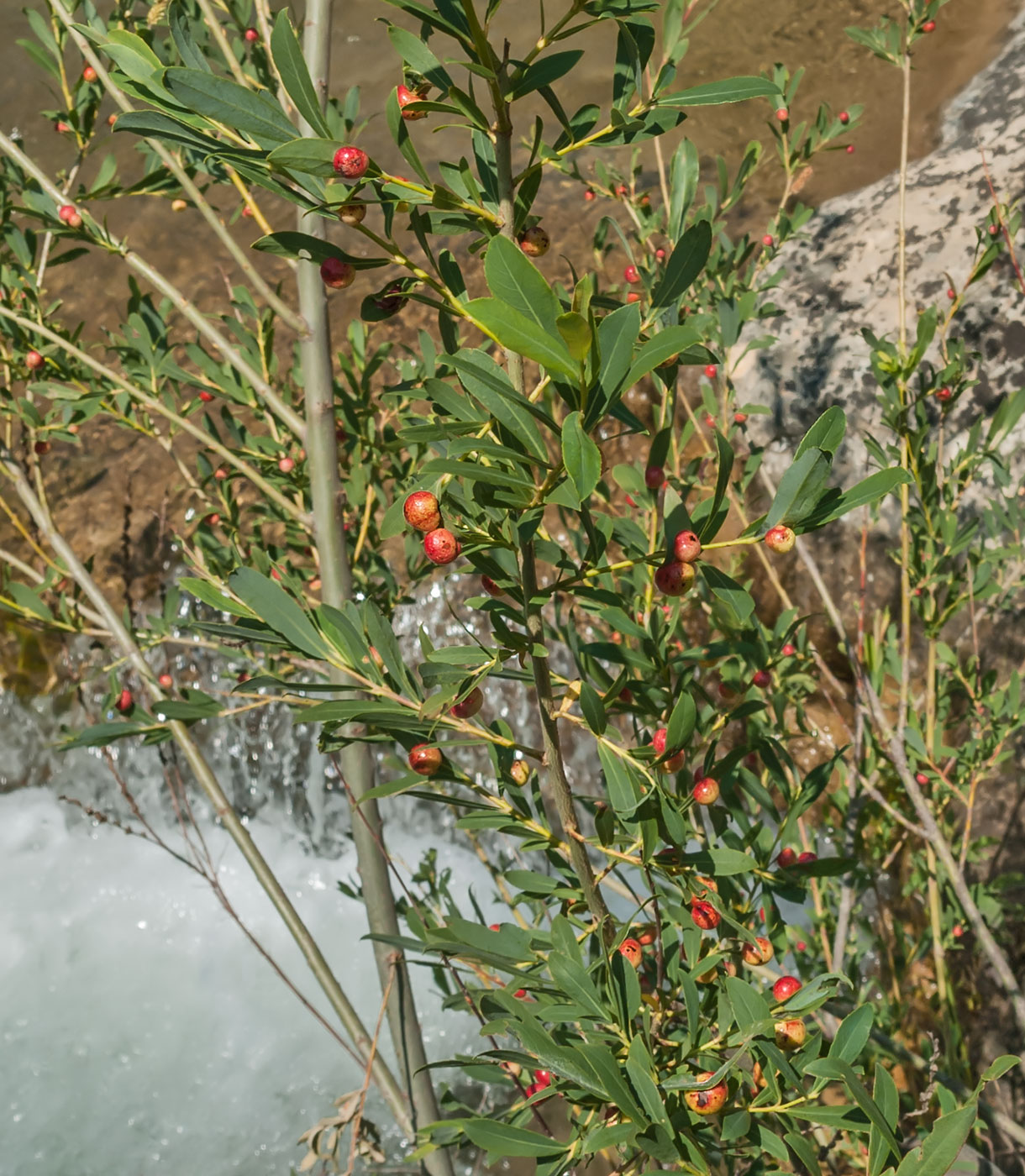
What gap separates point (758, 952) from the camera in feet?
2.81

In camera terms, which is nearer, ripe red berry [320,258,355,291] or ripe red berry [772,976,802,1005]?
ripe red berry [320,258,355,291]

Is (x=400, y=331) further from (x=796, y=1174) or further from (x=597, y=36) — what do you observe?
(x=796, y=1174)

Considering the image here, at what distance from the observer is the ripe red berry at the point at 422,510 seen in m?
0.61

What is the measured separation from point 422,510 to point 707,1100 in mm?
492

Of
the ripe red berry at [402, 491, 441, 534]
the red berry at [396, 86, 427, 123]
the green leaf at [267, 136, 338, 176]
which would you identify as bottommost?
the ripe red berry at [402, 491, 441, 534]

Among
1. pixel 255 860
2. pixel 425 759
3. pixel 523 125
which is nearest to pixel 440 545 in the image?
pixel 425 759

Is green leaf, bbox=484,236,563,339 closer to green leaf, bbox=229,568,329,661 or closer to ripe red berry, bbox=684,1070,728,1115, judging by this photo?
green leaf, bbox=229,568,329,661

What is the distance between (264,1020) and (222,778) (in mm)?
998

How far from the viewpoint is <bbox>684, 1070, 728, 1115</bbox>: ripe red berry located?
→ 29.2 inches

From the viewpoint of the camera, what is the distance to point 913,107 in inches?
215

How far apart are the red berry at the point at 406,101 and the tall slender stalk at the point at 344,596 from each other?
0.47m

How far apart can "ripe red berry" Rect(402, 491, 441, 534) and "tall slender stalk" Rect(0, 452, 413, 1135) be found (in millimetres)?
665

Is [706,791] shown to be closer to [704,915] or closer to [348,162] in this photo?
[704,915]

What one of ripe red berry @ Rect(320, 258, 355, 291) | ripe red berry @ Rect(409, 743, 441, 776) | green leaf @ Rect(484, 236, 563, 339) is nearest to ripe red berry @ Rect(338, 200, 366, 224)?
ripe red berry @ Rect(320, 258, 355, 291)
